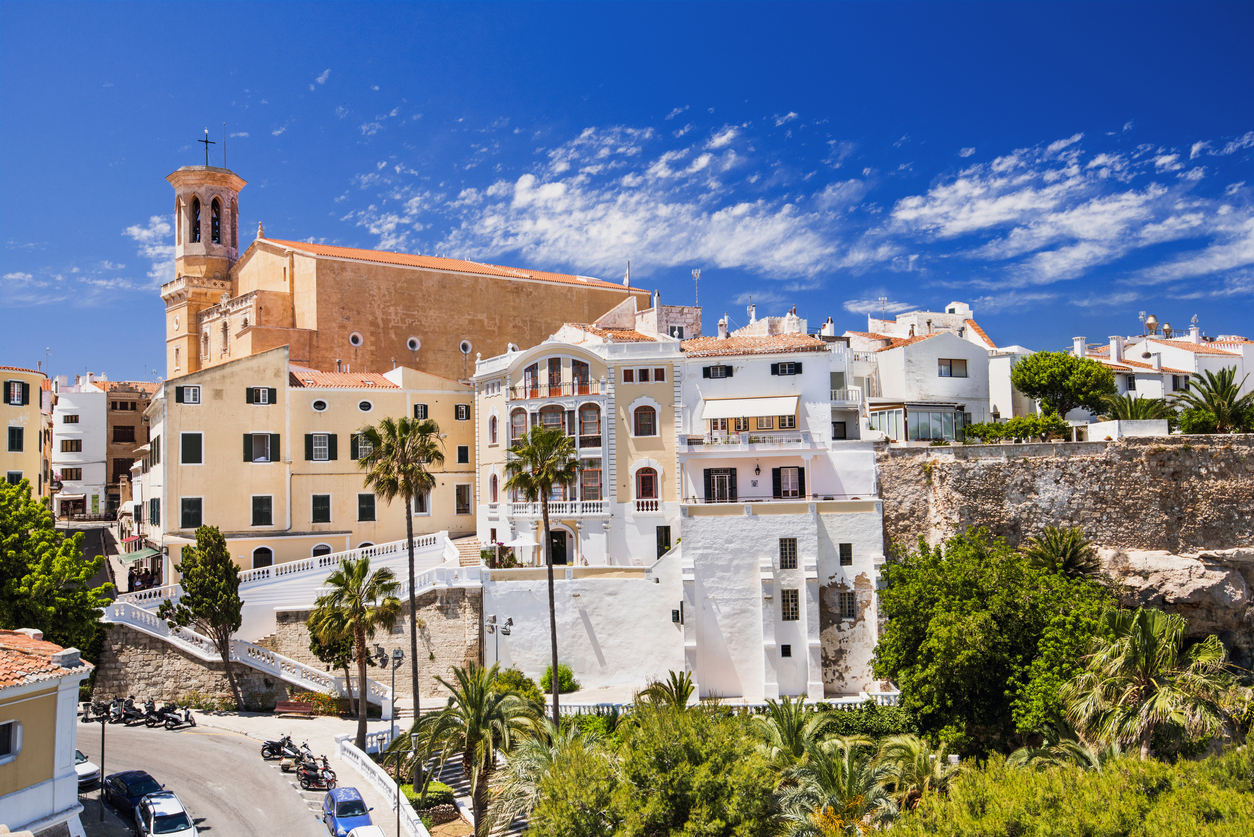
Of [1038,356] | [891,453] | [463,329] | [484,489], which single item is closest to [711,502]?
[891,453]

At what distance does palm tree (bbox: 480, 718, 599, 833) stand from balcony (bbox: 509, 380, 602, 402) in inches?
760

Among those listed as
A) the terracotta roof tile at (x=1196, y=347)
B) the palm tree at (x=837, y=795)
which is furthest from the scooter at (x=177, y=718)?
the terracotta roof tile at (x=1196, y=347)

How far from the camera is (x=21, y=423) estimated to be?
130 feet

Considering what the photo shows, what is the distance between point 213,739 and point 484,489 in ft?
56.2

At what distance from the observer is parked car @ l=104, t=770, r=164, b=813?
2418cm

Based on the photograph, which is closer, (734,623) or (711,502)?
(734,623)

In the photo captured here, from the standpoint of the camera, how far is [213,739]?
99.6 ft

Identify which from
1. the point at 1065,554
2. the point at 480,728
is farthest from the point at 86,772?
the point at 1065,554

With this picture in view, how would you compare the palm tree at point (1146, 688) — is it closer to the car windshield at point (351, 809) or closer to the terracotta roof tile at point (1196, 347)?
the car windshield at point (351, 809)

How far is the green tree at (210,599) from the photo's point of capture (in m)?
32.7

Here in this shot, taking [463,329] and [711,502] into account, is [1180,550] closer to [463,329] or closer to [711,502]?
[711,502]

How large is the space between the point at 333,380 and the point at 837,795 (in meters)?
31.3

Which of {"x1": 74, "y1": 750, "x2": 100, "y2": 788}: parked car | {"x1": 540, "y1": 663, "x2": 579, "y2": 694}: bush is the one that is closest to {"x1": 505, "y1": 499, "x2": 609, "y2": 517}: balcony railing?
{"x1": 540, "y1": 663, "x2": 579, "y2": 694}: bush

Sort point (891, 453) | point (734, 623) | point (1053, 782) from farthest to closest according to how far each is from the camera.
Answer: point (891, 453)
point (734, 623)
point (1053, 782)
